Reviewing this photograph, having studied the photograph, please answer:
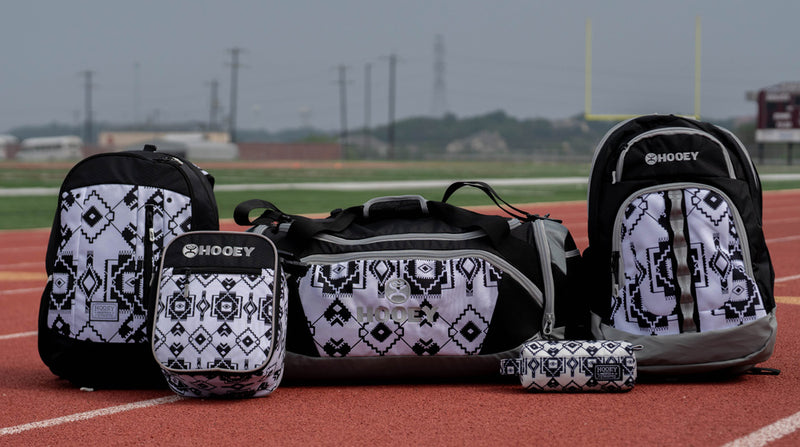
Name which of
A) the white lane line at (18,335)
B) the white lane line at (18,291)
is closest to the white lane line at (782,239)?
the white lane line at (18,291)

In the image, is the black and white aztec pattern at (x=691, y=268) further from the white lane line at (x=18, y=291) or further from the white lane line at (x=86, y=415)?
the white lane line at (x=18, y=291)

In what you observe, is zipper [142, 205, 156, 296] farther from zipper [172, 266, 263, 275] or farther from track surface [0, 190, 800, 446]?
track surface [0, 190, 800, 446]

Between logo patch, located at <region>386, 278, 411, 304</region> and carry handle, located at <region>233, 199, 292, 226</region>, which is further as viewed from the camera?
carry handle, located at <region>233, 199, 292, 226</region>

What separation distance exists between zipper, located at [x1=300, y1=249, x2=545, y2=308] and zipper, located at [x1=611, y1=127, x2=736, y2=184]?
56 centimetres

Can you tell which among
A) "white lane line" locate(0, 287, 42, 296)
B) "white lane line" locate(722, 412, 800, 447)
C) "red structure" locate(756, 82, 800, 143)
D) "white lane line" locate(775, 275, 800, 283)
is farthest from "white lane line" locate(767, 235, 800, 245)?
"red structure" locate(756, 82, 800, 143)

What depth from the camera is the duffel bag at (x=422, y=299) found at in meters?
3.88

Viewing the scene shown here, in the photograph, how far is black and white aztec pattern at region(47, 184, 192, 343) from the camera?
393cm

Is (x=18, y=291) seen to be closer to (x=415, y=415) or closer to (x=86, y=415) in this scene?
(x=86, y=415)

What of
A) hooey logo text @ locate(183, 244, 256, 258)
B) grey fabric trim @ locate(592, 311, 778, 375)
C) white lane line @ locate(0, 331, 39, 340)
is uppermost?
hooey logo text @ locate(183, 244, 256, 258)

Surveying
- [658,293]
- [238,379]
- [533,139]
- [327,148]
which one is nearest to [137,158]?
[238,379]

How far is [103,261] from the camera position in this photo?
3.93 metres

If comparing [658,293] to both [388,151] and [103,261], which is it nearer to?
[103,261]

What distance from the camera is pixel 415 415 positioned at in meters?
3.43

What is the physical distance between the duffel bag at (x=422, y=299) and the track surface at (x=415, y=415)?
119 mm
